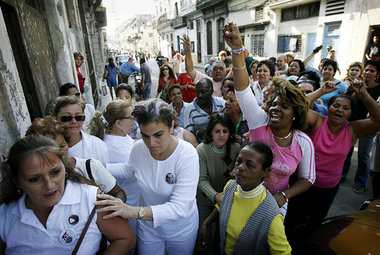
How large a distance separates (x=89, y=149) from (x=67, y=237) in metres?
0.86

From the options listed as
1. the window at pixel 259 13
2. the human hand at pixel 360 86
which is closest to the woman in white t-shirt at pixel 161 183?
the human hand at pixel 360 86

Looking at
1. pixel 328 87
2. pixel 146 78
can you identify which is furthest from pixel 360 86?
pixel 146 78

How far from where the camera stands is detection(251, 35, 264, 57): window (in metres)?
14.0

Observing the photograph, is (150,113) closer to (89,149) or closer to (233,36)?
(89,149)

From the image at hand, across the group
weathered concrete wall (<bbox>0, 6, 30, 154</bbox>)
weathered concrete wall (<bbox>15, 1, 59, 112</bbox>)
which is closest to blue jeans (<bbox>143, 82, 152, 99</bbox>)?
weathered concrete wall (<bbox>15, 1, 59, 112</bbox>)

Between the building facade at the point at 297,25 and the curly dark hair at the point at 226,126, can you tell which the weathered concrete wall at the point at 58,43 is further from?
the building facade at the point at 297,25

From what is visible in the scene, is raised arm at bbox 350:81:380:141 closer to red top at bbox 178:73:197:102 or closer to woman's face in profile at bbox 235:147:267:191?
woman's face in profile at bbox 235:147:267:191

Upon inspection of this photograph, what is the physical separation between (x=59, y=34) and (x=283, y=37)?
11680 millimetres

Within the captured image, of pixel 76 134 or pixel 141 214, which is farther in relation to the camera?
pixel 76 134

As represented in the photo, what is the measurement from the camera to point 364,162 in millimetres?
3295

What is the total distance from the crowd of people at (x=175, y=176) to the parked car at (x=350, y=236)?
6.6 inches

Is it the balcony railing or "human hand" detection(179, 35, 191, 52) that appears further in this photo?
the balcony railing

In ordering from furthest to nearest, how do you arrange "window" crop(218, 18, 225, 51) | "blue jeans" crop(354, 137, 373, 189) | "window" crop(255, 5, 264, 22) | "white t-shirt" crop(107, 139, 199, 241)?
"window" crop(218, 18, 225, 51)
"window" crop(255, 5, 264, 22)
"blue jeans" crop(354, 137, 373, 189)
"white t-shirt" crop(107, 139, 199, 241)

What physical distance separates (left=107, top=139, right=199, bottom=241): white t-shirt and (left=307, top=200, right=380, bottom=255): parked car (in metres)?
0.95
